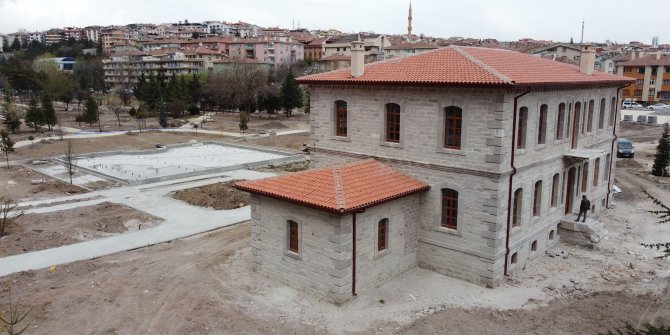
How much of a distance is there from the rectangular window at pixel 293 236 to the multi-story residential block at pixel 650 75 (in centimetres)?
9699

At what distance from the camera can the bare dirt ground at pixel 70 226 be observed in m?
22.2

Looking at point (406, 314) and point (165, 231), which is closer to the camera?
point (406, 314)

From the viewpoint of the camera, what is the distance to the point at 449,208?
63.2 ft

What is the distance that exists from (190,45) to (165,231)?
127853 millimetres

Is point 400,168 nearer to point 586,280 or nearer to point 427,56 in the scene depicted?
point 427,56

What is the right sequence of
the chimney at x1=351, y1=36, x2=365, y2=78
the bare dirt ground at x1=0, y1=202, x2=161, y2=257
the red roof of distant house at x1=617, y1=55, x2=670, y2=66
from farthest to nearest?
the red roof of distant house at x1=617, y1=55, x2=670, y2=66, the bare dirt ground at x1=0, y1=202, x2=161, y2=257, the chimney at x1=351, y1=36, x2=365, y2=78

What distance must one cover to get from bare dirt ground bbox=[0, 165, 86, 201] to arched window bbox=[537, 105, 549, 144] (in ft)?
90.2

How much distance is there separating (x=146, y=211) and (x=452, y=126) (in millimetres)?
17742

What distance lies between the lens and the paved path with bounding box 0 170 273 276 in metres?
20.8

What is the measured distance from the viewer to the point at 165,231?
2461 centimetres

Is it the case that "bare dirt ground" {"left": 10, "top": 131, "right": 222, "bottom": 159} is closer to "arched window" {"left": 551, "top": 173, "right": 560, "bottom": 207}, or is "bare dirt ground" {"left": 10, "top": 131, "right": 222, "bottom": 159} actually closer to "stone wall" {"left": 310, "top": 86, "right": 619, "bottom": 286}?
"stone wall" {"left": 310, "top": 86, "right": 619, "bottom": 286}

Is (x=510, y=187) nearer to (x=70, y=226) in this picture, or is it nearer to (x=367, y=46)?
(x=70, y=226)

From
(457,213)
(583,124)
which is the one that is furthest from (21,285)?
(583,124)

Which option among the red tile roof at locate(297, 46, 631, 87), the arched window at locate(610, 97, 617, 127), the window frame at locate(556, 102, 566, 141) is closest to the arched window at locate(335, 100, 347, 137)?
the red tile roof at locate(297, 46, 631, 87)
